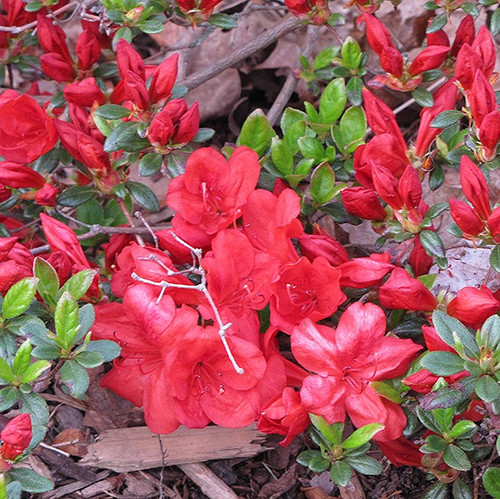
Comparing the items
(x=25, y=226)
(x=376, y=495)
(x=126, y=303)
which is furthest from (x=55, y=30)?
(x=376, y=495)

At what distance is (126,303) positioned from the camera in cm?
186

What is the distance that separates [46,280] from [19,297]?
0.45 feet

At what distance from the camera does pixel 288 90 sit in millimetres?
3043

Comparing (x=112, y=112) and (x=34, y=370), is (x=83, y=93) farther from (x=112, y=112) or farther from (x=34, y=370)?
(x=34, y=370)

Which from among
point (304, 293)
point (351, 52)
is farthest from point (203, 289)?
point (351, 52)

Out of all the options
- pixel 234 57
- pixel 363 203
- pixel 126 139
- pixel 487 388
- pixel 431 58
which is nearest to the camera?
pixel 487 388

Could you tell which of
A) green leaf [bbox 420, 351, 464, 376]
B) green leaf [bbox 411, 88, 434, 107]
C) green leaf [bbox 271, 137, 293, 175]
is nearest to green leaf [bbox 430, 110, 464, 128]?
green leaf [bbox 411, 88, 434, 107]

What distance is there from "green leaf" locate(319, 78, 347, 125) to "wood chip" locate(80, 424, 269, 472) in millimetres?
1060

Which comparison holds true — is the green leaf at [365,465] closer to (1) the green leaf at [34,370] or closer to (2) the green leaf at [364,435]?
(2) the green leaf at [364,435]

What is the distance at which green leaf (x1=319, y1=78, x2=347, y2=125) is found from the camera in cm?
247

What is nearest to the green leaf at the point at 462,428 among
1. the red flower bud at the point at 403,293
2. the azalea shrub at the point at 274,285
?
the azalea shrub at the point at 274,285

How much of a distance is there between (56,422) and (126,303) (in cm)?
86

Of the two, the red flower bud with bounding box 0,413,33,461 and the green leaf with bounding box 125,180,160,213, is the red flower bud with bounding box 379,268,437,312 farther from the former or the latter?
the red flower bud with bounding box 0,413,33,461

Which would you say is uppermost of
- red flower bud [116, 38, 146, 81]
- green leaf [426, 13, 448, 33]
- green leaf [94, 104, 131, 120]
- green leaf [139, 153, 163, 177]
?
red flower bud [116, 38, 146, 81]
